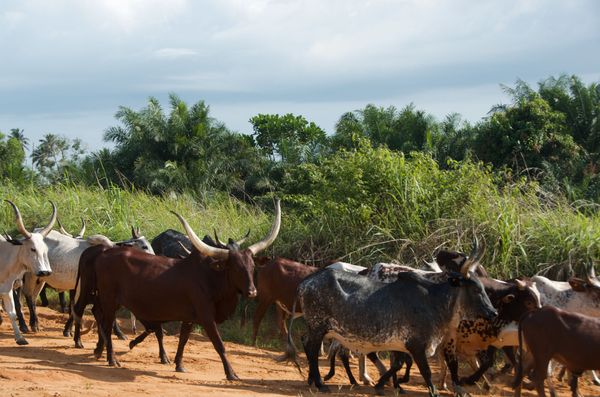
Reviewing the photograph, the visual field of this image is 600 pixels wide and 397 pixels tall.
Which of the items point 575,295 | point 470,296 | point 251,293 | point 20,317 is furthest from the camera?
point 20,317

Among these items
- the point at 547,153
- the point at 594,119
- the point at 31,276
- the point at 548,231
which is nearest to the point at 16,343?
the point at 31,276

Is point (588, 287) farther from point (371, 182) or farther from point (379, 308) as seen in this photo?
point (371, 182)

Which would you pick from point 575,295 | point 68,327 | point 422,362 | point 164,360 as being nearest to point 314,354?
point 422,362

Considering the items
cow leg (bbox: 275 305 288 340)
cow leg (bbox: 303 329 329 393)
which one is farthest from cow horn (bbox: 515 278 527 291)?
cow leg (bbox: 275 305 288 340)

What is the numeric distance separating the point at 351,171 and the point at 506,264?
3076 millimetres

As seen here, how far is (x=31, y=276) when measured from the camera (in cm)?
1459

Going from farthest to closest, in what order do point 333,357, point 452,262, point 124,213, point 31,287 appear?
point 124,213, point 31,287, point 452,262, point 333,357

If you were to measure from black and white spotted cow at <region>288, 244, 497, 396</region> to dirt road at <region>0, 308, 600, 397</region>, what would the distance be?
0.71 metres

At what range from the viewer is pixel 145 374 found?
1053cm

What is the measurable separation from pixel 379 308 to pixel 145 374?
9.16 feet

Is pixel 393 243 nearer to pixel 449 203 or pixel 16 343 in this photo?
pixel 449 203

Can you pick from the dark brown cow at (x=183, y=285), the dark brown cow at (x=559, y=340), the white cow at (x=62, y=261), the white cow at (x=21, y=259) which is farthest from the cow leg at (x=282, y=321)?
the dark brown cow at (x=559, y=340)

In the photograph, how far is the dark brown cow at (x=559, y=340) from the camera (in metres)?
9.31

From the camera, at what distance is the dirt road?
929 centimetres
